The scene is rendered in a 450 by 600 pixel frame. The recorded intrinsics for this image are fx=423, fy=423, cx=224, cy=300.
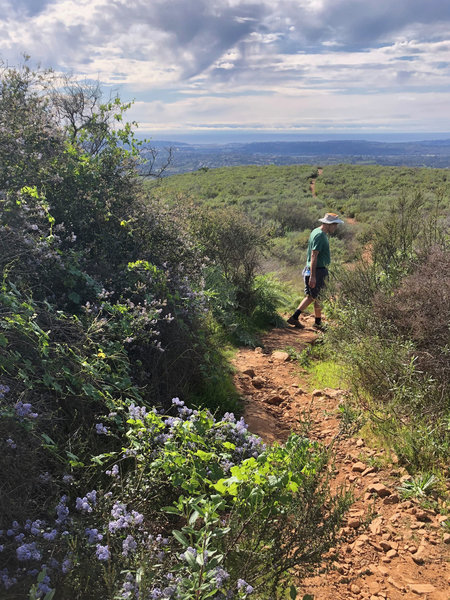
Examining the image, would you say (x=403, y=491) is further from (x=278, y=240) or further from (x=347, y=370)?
(x=278, y=240)

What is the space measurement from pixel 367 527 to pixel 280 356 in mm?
3532

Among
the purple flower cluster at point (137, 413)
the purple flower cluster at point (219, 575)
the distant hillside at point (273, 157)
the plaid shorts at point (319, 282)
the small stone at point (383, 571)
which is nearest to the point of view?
the purple flower cluster at point (219, 575)

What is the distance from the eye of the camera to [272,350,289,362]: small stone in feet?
17.8

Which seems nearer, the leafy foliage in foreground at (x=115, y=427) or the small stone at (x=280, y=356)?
the leafy foliage in foreground at (x=115, y=427)

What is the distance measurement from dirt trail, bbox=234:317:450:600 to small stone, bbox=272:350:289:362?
937 mm

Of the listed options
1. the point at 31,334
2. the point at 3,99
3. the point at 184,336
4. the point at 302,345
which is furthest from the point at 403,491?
the point at 3,99

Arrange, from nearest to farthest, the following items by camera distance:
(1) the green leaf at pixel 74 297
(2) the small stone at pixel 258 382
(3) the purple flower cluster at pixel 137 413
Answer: (3) the purple flower cluster at pixel 137 413, (1) the green leaf at pixel 74 297, (2) the small stone at pixel 258 382

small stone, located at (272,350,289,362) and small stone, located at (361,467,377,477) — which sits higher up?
small stone, located at (272,350,289,362)

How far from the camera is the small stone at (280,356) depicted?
543 centimetres

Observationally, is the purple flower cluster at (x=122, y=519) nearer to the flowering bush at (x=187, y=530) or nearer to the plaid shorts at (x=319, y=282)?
the flowering bush at (x=187, y=530)

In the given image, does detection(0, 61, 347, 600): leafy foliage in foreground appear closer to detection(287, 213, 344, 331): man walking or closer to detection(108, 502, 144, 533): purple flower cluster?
detection(108, 502, 144, 533): purple flower cluster

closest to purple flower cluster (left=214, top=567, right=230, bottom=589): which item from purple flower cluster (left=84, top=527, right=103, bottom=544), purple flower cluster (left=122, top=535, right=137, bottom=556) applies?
purple flower cluster (left=122, top=535, right=137, bottom=556)

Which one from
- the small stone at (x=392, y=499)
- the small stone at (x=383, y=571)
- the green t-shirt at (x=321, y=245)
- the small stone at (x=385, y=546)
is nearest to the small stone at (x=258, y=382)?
the small stone at (x=392, y=499)

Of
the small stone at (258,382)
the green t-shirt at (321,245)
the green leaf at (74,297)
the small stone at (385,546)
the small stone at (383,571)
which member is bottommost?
the small stone at (383,571)
